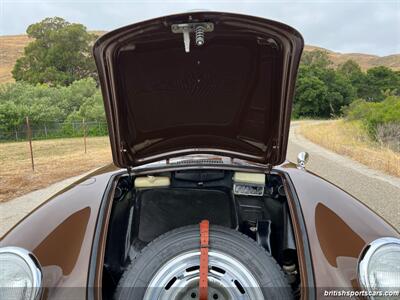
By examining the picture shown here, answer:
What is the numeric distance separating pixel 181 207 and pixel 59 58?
208ft

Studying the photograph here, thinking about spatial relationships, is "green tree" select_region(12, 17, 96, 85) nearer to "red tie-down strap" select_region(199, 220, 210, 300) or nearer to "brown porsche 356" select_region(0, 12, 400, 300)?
"brown porsche 356" select_region(0, 12, 400, 300)

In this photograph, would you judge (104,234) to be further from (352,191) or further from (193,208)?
(352,191)

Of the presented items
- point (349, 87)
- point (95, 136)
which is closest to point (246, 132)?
point (95, 136)

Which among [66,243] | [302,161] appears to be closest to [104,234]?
[66,243]

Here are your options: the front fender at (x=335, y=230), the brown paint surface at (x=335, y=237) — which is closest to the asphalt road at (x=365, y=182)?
the front fender at (x=335, y=230)

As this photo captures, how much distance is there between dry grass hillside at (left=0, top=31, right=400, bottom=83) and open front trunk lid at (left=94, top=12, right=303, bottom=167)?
78.5 metres

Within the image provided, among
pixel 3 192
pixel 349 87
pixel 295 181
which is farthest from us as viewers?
pixel 349 87

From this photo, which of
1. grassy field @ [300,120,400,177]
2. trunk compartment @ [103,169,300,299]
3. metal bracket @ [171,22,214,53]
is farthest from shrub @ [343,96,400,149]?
metal bracket @ [171,22,214,53]

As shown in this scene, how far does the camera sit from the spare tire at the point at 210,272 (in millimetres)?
1856

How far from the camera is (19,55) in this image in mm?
91688

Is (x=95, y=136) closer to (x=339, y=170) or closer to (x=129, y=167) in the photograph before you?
(x=339, y=170)

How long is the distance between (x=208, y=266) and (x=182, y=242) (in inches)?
7.6

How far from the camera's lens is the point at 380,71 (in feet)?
211

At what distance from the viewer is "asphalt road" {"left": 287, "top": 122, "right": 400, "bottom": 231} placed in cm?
620
